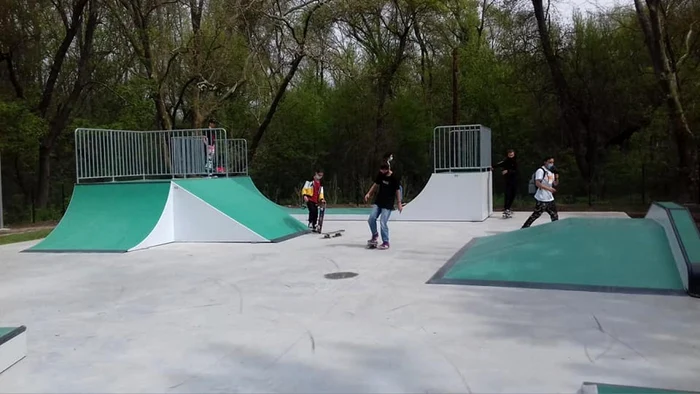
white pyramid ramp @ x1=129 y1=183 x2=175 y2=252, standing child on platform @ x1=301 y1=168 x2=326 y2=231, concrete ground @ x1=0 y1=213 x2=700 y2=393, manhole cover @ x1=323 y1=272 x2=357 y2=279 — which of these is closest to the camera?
concrete ground @ x1=0 y1=213 x2=700 y2=393

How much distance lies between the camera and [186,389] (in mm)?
4211

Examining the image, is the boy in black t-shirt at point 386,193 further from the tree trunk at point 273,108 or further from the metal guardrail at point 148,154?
the tree trunk at point 273,108

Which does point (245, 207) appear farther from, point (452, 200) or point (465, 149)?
point (465, 149)

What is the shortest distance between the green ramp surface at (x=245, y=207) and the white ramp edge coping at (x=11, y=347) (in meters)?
7.88

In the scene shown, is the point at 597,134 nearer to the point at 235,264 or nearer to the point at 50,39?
the point at 235,264

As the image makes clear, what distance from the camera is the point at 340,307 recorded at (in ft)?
21.9

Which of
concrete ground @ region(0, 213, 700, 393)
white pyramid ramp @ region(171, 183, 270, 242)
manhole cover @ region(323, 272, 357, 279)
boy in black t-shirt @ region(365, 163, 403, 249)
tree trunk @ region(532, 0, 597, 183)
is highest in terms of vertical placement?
tree trunk @ region(532, 0, 597, 183)

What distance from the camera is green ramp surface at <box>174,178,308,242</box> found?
13336mm

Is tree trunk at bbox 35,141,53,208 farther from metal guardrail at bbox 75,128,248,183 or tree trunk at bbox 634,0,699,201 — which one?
tree trunk at bbox 634,0,699,201

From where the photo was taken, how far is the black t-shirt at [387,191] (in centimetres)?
1105

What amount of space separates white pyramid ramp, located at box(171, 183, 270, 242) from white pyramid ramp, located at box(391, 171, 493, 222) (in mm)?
6302

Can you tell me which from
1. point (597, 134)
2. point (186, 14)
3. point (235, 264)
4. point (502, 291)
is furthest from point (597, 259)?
point (186, 14)

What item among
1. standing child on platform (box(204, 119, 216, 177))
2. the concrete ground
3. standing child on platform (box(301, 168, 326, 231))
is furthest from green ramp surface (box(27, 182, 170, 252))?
standing child on platform (box(301, 168, 326, 231))

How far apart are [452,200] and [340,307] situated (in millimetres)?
11244
